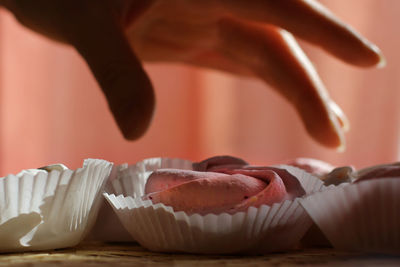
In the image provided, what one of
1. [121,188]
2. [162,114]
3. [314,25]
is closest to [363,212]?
[121,188]

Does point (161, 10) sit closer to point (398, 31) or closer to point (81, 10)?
point (81, 10)

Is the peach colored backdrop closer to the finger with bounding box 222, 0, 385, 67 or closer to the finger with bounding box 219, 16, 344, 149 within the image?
the finger with bounding box 219, 16, 344, 149

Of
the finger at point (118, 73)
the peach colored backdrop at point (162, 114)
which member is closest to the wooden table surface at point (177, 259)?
the finger at point (118, 73)

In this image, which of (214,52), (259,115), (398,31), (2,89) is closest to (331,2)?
(398,31)

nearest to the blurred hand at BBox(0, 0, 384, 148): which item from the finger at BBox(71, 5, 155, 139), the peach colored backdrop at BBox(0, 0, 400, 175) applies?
the finger at BBox(71, 5, 155, 139)

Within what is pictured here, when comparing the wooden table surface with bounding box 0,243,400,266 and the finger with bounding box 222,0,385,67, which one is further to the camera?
the finger with bounding box 222,0,385,67

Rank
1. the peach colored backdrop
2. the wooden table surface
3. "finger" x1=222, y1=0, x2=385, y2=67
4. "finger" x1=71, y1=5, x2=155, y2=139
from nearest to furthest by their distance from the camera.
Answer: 1. the wooden table surface
2. "finger" x1=71, y1=5, x2=155, y2=139
3. "finger" x1=222, y1=0, x2=385, y2=67
4. the peach colored backdrop
